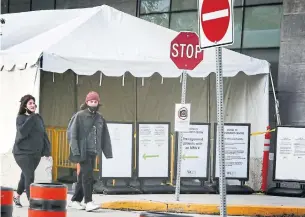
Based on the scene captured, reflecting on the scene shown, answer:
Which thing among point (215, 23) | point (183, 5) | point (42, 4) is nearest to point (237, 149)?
point (183, 5)

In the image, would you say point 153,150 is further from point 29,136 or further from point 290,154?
point 29,136

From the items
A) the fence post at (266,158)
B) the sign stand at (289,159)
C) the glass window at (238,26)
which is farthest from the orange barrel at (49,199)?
the glass window at (238,26)

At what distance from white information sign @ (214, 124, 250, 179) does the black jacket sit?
184 inches

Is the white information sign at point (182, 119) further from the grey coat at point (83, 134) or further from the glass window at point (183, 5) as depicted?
the glass window at point (183, 5)

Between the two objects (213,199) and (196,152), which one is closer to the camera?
(213,199)

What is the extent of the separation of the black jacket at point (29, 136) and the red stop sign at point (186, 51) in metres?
2.79

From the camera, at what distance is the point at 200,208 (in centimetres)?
1367

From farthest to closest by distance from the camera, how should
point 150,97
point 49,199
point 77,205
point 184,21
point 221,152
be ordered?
1. point 184,21
2. point 150,97
3. point 77,205
4. point 49,199
5. point 221,152

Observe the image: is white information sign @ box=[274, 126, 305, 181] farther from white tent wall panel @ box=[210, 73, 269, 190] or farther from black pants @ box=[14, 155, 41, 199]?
black pants @ box=[14, 155, 41, 199]

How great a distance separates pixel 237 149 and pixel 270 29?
12.8 feet

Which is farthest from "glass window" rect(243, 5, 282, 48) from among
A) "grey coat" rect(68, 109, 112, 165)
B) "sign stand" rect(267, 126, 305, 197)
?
"grey coat" rect(68, 109, 112, 165)

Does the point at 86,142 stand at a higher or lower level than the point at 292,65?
lower

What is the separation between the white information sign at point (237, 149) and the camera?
53.4 ft

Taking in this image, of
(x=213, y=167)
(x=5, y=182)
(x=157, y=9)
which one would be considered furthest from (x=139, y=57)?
(x=157, y=9)
